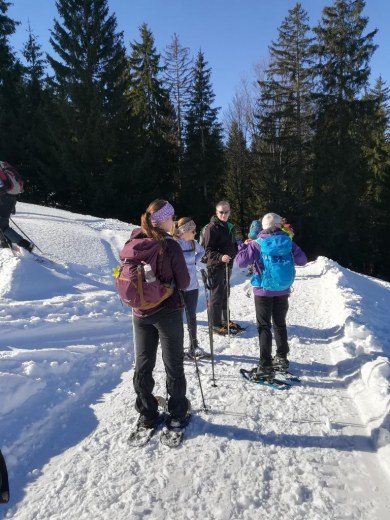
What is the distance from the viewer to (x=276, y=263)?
14.4 ft

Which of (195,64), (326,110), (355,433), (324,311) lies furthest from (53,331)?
(195,64)

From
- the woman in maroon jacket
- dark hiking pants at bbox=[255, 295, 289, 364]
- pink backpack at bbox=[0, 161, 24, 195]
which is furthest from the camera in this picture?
pink backpack at bbox=[0, 161, 24, 195]

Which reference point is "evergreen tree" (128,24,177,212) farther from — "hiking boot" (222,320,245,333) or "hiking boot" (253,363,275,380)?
"hiking boot" (253,363,275,380)

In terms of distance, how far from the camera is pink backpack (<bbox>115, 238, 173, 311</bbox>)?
10.3ft

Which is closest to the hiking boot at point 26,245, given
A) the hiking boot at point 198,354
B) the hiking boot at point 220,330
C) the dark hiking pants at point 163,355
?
the hiking boot at point 220,330

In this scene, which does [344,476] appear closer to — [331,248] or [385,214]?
[331,248]

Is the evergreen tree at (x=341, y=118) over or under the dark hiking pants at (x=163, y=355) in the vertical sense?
over

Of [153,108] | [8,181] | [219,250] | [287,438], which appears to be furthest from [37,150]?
[287,438]

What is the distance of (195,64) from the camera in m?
28.3

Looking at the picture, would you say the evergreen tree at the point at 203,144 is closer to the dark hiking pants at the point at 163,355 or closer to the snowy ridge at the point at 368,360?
the snowy ridge at the point at 368,360

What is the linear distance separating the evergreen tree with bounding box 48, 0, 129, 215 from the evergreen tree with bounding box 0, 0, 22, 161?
10.4ft

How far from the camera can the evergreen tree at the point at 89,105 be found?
68.1 ft

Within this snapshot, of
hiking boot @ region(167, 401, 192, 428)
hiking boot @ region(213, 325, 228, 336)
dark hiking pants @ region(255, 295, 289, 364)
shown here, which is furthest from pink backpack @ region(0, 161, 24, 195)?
hiking boot @ region(167, 401, 192, 428)

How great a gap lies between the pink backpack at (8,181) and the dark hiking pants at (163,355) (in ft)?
18.3
